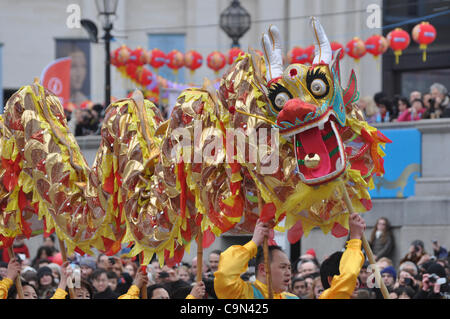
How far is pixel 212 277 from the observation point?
35.3 feet

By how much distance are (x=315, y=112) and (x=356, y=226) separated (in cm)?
74

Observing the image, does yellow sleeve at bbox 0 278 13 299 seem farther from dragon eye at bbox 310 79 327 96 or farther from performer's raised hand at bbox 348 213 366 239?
dragon eye at bbox 310 79 327 96

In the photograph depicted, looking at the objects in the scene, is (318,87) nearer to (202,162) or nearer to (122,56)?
(202,162)

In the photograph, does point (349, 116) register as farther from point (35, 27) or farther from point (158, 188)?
point (35, 27)

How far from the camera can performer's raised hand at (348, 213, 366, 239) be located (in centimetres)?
693

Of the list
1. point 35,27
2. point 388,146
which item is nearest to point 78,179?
point 388,146

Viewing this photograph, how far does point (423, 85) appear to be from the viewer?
21.0m

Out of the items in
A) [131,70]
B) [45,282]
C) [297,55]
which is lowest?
[45,282]

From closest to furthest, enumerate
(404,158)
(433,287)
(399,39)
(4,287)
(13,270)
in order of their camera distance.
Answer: (4,287) < (13,270) < (433,287) < (404,158) < (399,39)

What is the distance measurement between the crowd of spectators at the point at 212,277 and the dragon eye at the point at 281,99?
1489mm

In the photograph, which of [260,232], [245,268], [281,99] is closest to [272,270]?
[260,232]

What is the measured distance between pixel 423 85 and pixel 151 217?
13456mm

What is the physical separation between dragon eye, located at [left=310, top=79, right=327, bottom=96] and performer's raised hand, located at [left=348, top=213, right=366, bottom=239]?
0.77 m

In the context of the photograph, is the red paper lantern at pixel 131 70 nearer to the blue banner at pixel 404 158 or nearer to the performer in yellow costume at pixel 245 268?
the blue banner at pixel 404 158
